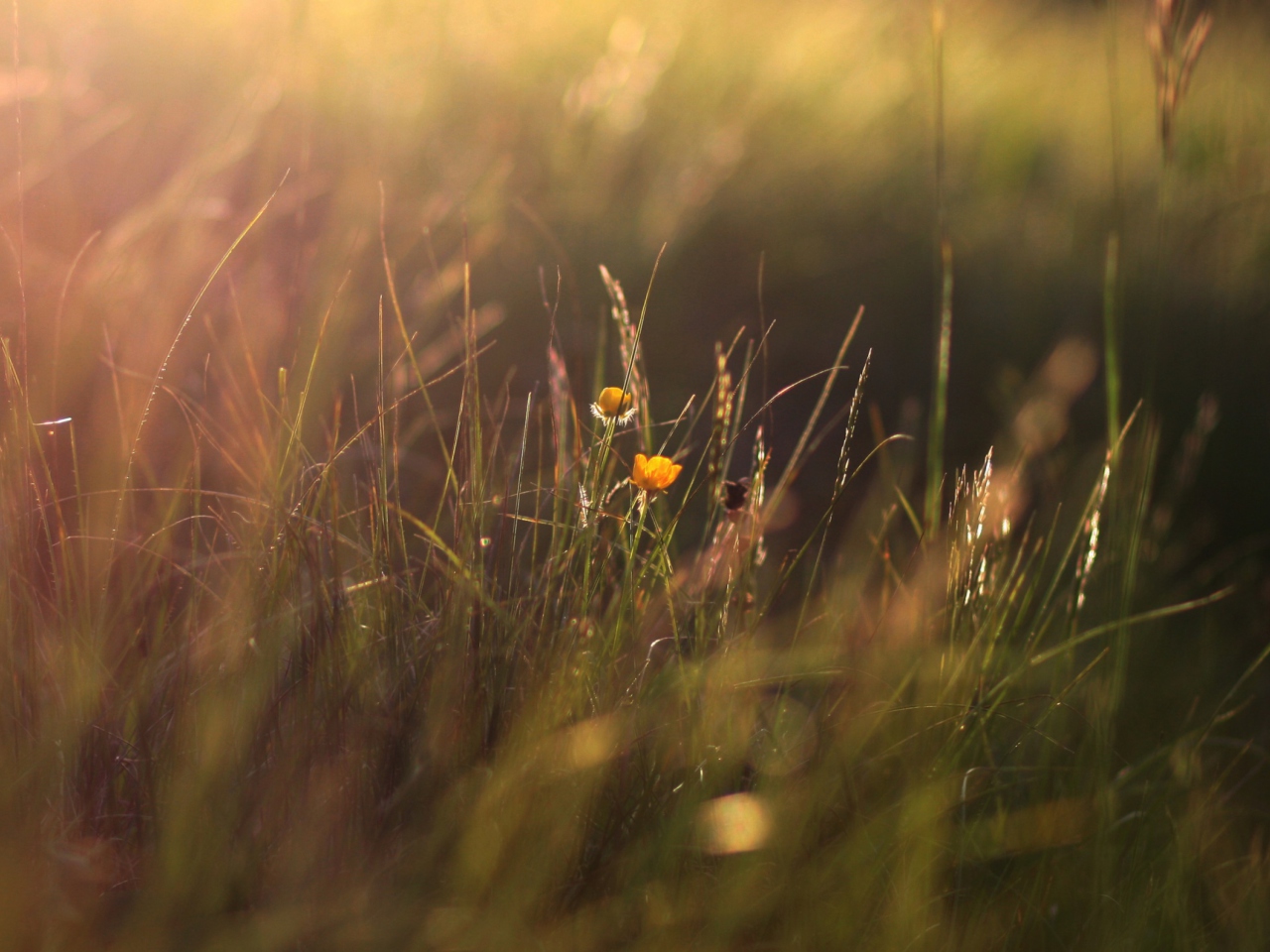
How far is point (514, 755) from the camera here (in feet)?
2.90

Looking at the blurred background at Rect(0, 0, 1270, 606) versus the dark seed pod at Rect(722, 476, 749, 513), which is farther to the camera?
the blurred background at Rect(0, 0, 1270, 606)

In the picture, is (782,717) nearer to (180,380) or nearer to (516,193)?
(180,380)

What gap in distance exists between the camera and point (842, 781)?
973 mm

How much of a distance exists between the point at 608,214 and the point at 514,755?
190 centimetres

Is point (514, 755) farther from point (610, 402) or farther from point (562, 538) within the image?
point (610, 402)

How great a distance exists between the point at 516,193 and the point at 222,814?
6.52 feet

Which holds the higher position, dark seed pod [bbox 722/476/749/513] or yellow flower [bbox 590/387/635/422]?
yellow flower [bbox 590/387/635/422]

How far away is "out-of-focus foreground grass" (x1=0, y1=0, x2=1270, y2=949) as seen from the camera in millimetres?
867

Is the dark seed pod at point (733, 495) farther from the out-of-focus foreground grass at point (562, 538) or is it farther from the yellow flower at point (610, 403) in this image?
the yellow flower at point (610, 403)

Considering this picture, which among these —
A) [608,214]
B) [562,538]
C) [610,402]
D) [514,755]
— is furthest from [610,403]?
[608,214]

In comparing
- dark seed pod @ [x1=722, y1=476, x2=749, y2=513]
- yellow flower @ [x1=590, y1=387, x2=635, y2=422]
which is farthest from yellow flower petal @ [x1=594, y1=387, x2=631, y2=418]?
dark seed pod @ [x1=722, y1=476, x2=749, y2=513]

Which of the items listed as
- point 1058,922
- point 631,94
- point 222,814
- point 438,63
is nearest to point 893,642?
point 1058,922

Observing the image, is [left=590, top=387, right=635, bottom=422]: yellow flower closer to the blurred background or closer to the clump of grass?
the clump of grass

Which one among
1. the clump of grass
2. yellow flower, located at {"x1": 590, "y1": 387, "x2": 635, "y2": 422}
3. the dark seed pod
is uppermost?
yellow flower, located at {"x1": 590, "y1": 387, "x2": 635, "y2": 422}
